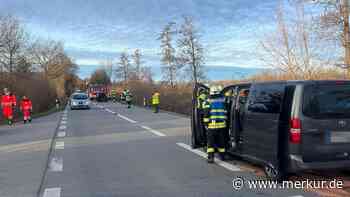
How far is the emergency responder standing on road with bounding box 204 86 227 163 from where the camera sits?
9.55 m

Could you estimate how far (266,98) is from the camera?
26.7ft

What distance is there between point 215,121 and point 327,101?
276 centimetres

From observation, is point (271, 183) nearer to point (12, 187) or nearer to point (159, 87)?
point (12, 187)

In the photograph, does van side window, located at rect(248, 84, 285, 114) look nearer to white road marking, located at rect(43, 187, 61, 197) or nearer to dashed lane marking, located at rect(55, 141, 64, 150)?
white road marking, located at rect(43, 187, 61, 197)

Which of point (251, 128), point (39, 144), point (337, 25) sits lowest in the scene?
point (39, 144)

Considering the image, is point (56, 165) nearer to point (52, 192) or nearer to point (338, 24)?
point (52, 192)

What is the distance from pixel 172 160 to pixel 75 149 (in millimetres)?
3656

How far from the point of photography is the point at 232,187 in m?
7.55

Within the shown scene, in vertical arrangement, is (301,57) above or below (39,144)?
above

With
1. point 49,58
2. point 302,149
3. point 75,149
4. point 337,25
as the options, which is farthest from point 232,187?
point 49,58

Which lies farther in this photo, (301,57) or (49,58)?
(49,58)

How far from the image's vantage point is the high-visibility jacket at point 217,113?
952 centimetres

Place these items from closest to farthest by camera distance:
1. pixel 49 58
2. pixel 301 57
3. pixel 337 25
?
pixel 337 25 → pixel 301 57 → pixel 49 58

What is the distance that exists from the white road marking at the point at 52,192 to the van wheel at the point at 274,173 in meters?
3.54
